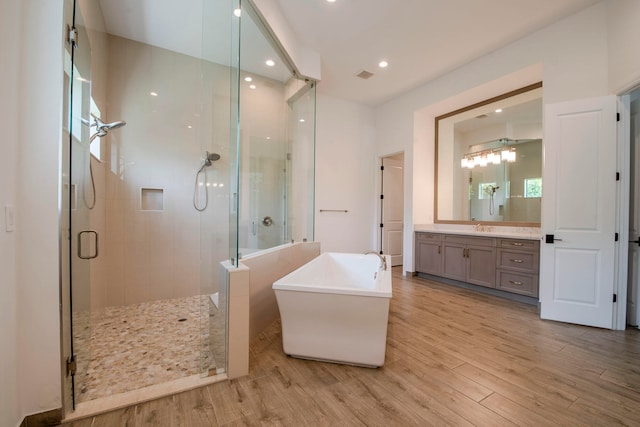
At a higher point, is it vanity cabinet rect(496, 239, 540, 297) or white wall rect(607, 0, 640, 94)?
white wall rect(607, 0, 640, 94)

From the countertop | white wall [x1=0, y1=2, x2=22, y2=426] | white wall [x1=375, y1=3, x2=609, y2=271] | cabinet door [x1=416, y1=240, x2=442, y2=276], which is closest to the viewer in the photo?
white wall [x1=0, y1=2, x2=22, y2=426]

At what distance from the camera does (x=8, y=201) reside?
1146 millimetres

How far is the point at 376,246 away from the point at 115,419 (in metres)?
4.42

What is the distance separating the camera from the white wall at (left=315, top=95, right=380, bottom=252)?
4664mm

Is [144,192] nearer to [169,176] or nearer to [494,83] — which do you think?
[169,176]

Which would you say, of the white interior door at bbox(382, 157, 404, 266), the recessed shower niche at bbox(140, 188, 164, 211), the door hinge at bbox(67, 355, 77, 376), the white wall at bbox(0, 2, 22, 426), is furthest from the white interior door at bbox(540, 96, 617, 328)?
the recessed shower niche at bbox(140, 188, 164, 211)

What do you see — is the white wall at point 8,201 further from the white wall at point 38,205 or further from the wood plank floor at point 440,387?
the wood plank floor at point 440,387

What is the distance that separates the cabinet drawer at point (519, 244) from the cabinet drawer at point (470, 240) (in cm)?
11

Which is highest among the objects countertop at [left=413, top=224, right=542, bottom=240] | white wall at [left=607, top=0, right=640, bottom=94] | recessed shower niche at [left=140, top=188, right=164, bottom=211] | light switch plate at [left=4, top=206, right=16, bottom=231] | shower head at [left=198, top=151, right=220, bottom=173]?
white wall at [left=607, top=0, right=640, bottom=94]

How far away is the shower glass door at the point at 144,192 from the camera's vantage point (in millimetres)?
1547

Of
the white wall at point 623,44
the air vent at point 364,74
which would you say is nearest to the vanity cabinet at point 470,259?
the white wall at point 623,44

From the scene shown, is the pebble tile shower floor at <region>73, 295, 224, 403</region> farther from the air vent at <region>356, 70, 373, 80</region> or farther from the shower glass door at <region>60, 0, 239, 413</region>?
the air vent at <region>356, 70, 373, 80</region>

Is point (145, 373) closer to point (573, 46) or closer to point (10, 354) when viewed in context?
point (10, 354)

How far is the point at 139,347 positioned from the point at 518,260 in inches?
159
